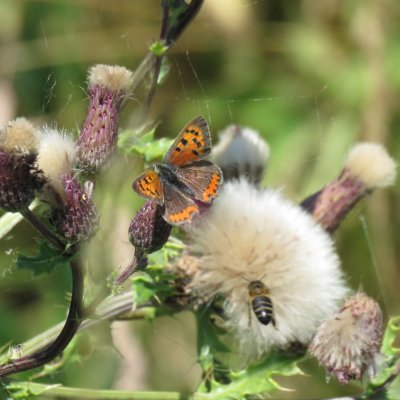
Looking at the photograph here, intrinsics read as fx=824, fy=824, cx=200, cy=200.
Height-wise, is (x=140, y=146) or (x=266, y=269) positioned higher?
(x=140, y=146)

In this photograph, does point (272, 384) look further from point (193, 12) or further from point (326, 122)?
point (326, 122)

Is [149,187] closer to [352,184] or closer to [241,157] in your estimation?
[241,157]

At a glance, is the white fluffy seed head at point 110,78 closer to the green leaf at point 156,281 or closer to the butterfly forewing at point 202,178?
the butterfly forewing at point 202,178

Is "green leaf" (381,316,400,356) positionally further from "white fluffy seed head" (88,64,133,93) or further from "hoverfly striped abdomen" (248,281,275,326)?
"white fluffy seed head" (88,64,133,93)

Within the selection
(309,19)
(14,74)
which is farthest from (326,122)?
(14,74)

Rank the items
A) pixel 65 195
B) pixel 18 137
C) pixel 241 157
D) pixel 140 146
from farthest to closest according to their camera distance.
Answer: pixel 241 157 → pixel 140 146 → pixel 65 195 → pixel 18 137

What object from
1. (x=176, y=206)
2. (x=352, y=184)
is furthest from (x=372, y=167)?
(x=176, y=206)

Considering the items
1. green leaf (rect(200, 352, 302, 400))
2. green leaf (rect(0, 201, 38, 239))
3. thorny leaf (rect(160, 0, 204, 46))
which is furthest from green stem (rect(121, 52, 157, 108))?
green leaf (rect(200, 352, 302, 400))
